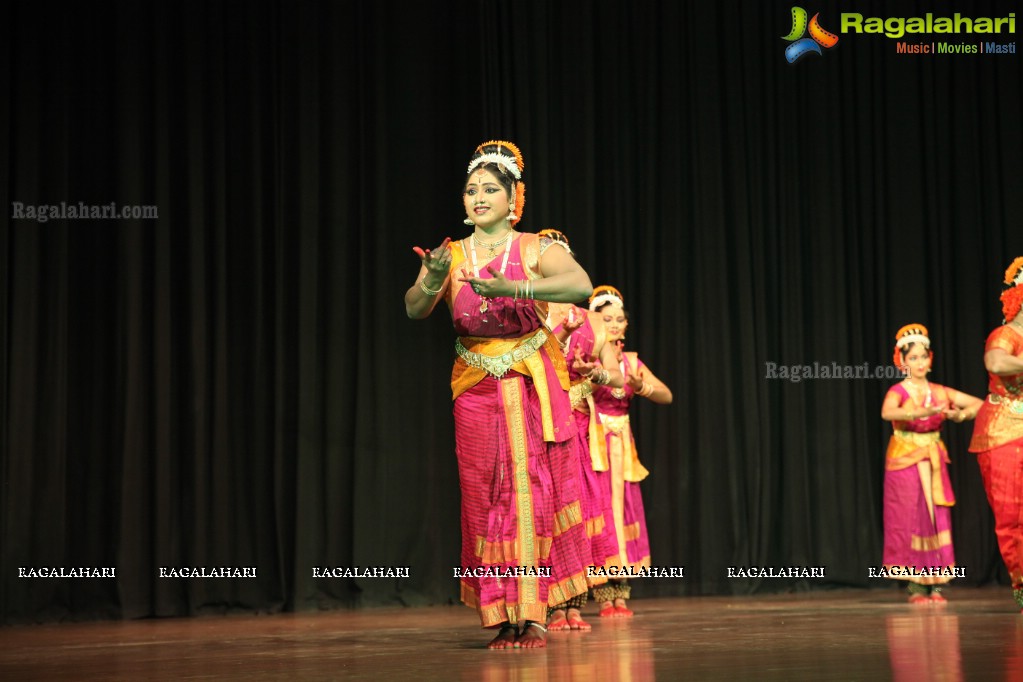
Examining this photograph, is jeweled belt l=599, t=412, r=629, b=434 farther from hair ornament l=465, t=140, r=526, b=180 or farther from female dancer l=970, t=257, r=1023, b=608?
hair ornament l=465, t=140, r=526, b=180

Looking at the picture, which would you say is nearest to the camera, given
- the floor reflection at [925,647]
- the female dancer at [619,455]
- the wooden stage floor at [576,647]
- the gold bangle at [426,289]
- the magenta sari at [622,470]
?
the floor reflection at [925,647]

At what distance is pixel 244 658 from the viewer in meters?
A: 4.17

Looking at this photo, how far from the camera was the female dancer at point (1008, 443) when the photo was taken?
5238 millimetres

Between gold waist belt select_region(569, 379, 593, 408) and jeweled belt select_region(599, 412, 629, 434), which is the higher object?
gold waist belt select_region(569, 379, 593, 408)

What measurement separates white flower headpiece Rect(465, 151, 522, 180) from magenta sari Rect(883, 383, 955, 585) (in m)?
3.75

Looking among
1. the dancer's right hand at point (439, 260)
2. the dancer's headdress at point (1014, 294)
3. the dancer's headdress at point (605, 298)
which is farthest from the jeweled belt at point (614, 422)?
the dancer's right hand at point (439, 260)

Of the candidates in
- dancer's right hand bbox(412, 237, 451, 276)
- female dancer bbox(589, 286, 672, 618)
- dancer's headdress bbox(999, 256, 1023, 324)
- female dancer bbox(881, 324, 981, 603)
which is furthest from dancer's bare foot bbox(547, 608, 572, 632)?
female dancer bbox(881, 324, 981, 603)

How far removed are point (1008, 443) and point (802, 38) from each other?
424cm

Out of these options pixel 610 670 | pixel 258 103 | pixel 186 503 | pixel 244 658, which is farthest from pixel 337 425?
pixel 610 670

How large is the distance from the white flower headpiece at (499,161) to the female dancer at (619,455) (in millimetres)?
2092

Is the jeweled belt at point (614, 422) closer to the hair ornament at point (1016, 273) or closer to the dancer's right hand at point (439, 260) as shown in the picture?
the hair ornament at point (1016, 273)

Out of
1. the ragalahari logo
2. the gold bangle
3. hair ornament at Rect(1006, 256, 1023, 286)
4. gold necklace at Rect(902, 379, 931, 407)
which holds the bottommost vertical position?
gold necklace at Rect(902, 379, 931, 407)

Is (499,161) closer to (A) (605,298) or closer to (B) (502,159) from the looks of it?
(B) (502,159)

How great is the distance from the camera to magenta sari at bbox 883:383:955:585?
7.24 meters
